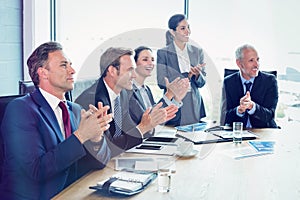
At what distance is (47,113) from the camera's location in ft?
6.41

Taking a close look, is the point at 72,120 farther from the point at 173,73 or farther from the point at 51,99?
the point at 173,73

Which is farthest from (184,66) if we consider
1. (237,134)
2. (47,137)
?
(47,137)

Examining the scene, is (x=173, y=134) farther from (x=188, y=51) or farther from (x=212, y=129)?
(x=188, y=51)

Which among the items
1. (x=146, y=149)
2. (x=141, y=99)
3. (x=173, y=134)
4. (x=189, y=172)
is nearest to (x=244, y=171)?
(x=189, y=172)

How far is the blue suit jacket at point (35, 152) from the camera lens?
5.81 ft

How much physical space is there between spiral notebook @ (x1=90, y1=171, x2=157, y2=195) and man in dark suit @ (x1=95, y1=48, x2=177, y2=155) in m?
0.49

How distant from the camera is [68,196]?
159 centimetres

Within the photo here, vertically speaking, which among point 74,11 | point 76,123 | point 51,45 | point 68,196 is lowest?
point 68,196

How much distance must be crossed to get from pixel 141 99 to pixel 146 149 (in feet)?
1.99

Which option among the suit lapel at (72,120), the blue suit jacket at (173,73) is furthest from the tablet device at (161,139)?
the blue suit jacket at (173,73)

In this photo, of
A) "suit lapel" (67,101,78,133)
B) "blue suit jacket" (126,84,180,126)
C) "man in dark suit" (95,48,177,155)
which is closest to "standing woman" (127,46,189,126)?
"blue suit jacket" (126,84,180,126)

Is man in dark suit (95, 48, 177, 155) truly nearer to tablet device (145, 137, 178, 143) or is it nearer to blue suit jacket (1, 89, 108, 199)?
tablet device (145, 137, 178, 143)

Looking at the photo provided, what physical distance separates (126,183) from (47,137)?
451 millimetres

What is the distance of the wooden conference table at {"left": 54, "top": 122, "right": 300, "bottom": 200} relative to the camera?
5.41 feet
